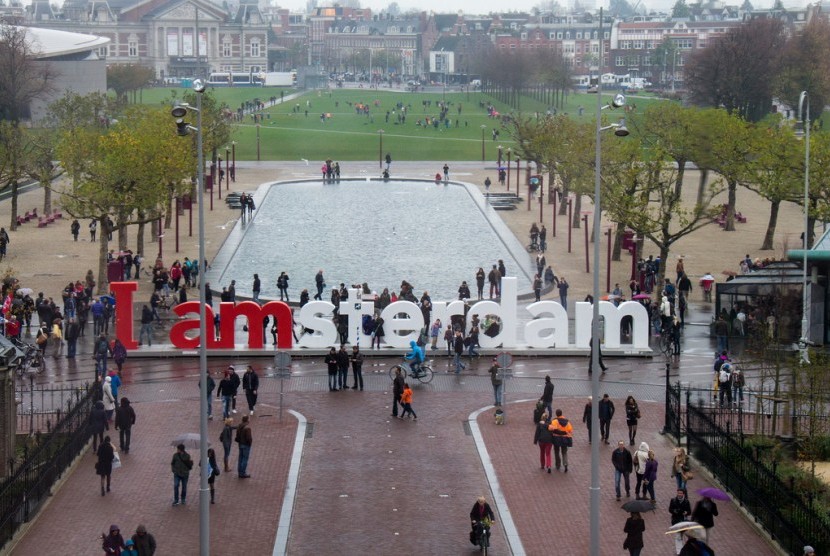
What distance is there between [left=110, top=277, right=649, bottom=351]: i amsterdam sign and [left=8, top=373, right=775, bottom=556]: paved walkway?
19.4 feet

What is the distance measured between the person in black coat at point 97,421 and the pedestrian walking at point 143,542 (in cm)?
858

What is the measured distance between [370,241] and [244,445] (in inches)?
1584

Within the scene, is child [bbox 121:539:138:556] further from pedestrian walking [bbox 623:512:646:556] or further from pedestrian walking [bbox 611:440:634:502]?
pedestrian walking [bbox 611:440:634:502]

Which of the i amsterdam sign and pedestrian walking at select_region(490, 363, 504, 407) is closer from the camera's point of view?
pedestrian walking at select_region(490, 363, 504, 407)

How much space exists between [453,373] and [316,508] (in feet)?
46.7

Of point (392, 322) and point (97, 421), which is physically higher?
point (392, 322)

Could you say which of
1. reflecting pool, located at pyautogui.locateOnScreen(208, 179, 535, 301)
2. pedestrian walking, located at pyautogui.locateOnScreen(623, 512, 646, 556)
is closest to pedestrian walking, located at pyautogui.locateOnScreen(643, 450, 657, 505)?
pedestrian walking, located at pyautogui.locateOnScreen(623, 512, 646, 556)

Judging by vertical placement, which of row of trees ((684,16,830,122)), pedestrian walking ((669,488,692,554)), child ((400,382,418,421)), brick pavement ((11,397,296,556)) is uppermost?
row of trees ((684,16,830,122))

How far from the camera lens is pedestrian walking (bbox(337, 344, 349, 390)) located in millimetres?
39656

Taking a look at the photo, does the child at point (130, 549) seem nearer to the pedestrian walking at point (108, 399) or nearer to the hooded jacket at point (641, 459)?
the hooded jacket at point (641, 459)

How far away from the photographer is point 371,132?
150 meters

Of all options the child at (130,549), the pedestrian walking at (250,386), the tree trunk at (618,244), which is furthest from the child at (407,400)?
the tree trunk at (618,244)

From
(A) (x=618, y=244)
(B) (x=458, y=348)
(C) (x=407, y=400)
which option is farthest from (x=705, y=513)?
(A) (x=618, y=244)

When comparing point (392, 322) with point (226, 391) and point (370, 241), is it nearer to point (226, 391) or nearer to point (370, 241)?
point (226, 391)
